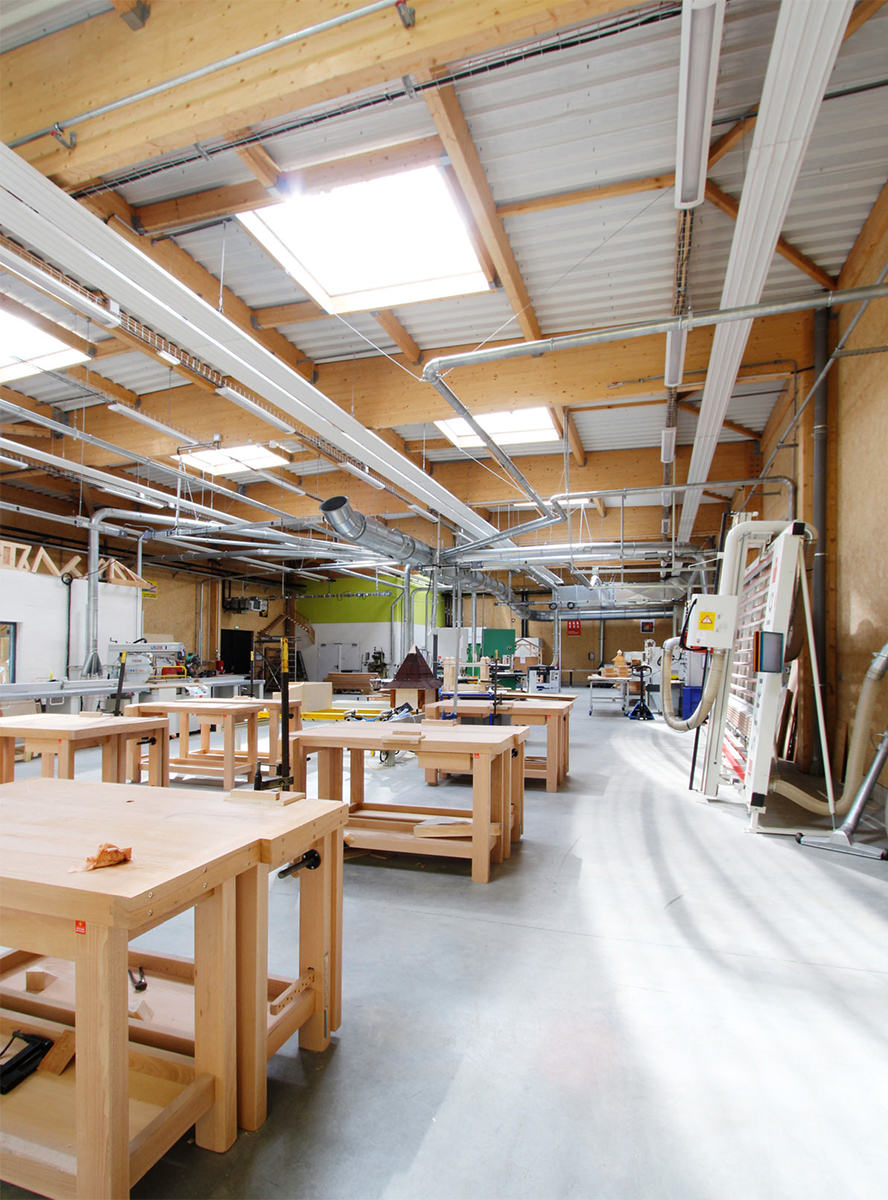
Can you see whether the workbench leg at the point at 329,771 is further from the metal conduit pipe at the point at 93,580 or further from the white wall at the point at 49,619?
the metal conduit pipe at the point at 93,580

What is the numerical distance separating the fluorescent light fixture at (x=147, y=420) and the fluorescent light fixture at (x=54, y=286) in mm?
2013

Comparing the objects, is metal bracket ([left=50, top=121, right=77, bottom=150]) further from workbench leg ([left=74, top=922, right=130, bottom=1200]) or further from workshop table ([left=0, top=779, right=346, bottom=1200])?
workbench leg ([left=74, top=922, right=130, bottom=1200])

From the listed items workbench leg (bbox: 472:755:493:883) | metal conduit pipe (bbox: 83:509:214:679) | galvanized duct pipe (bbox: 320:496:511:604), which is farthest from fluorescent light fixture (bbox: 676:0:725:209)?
metal conduit pipe (bbox: 83:509:214:679)

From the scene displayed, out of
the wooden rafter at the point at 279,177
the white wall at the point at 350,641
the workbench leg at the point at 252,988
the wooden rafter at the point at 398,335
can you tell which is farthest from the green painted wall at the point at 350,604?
the workbench leg at the point at 252,988

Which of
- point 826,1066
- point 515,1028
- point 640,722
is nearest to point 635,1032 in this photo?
point 515,1028

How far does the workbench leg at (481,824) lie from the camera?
3.32 metres

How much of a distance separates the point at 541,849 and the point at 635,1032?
75.0 inches

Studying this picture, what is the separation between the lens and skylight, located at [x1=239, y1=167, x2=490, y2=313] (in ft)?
11.0

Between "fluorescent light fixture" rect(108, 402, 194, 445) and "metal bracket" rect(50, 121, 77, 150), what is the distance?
3198 millimetres

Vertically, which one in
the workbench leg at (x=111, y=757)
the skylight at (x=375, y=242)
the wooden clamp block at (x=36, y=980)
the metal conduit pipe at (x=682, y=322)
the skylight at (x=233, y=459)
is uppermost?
the skylight at (x=375, y=242)

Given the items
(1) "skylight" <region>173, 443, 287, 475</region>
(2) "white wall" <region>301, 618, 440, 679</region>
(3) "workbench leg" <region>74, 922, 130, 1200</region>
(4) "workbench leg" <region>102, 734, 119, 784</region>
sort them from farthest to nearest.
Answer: (2) "white wall" <region>301, 618, 440, 679</region> → (1) "skylight" <region>173, 443, 287, 475</region> → (4) "workbench leg" <region>102, 734, 119, 784</region> → (3) "workbench leg" <region>74, 922, 130, 1200</region>

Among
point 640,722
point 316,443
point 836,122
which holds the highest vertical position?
point 836,122

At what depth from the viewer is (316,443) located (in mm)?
6461

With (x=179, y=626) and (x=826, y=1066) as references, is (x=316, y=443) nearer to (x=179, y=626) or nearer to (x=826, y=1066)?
(x=826, y=1066)
